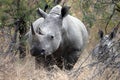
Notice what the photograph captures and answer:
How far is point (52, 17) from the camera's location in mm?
8812

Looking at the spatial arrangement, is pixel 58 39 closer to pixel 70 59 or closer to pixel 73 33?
pixel 73 33

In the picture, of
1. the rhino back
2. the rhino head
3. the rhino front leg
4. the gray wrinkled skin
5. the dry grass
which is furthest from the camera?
the rhino front leg

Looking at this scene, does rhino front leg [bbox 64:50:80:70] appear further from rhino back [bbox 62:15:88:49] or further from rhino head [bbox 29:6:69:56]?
rhino head [bbox 29:6:69:56]

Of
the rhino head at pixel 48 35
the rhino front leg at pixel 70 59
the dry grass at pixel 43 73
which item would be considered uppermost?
the rhino head at pixel 48 35

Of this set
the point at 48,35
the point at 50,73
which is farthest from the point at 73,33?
the point at 50,73

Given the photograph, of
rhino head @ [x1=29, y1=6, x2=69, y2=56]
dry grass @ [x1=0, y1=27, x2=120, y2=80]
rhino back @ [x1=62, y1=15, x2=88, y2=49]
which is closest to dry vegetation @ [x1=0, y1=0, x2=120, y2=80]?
dry grass @ [x1=0, y1=27, x2=120, y2=80]

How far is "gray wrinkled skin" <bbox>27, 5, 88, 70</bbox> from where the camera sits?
7.97 m

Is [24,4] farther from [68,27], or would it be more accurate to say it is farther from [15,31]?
[68,27]

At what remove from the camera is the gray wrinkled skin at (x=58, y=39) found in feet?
26.1

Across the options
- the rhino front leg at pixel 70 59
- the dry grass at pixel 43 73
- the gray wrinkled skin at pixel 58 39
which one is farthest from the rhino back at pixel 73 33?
the dry grass at pixel 43 73

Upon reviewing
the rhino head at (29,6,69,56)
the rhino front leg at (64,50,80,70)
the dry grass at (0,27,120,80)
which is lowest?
the rhino front leg at (64,50,80,70)

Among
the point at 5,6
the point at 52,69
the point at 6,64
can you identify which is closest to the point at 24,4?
the point at 5,6

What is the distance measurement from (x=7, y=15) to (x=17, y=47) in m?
0.72

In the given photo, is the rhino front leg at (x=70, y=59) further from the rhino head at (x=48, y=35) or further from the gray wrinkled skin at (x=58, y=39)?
the rhino head at (x=48, y=35)
